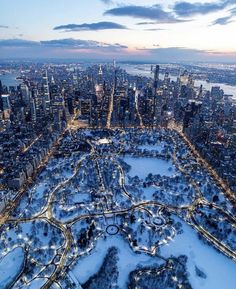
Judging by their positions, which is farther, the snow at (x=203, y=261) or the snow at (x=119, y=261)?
the snow at (x=119, y=261)

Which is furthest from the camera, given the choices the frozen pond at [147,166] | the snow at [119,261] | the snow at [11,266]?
the frozen pond at [147,166]

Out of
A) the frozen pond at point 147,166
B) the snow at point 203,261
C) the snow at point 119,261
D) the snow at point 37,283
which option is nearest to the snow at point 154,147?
the frozen pond at point 147,166

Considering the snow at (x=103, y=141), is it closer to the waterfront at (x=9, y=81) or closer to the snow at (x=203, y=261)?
the snow at (x=203, y=261)

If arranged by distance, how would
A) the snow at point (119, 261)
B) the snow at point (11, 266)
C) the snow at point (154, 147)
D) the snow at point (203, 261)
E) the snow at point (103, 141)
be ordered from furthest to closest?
the snow at point (103, 141) → the snow at point (154, 147) → the snow at point (119, 261) → the snow at point (203, 261) → the snow at point (11, 266)

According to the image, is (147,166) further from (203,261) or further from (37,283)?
(37,283)

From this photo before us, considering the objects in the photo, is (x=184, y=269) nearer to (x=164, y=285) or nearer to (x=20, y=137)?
(x=164, y=285)

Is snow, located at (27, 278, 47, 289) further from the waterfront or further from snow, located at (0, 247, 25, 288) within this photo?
the waterfront

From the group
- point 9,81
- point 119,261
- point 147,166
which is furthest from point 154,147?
point 9,81

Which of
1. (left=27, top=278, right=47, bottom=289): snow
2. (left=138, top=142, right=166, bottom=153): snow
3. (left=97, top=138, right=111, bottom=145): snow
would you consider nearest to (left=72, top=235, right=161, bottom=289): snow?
(left=27, top=278, right=47, bottom=289): snow
